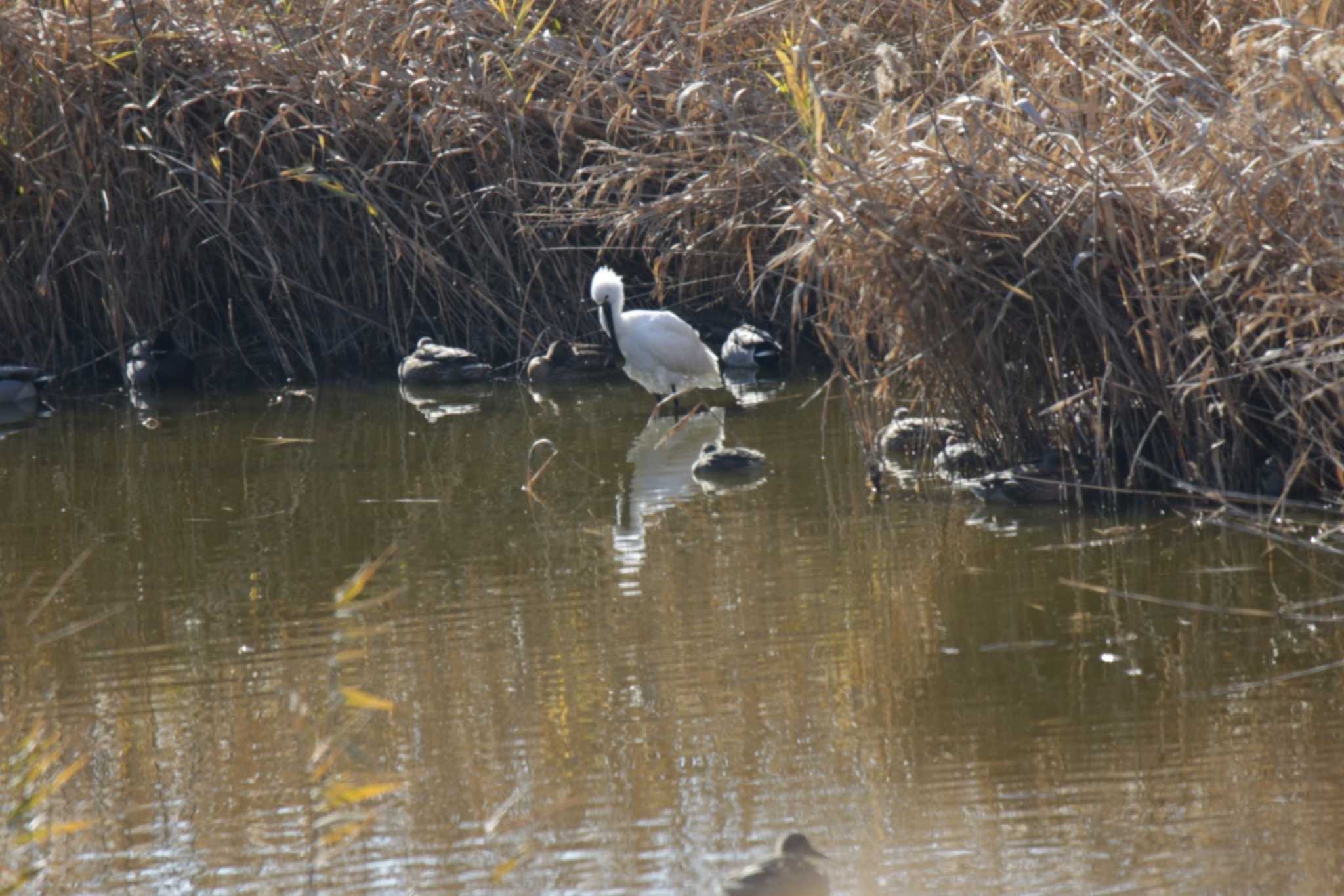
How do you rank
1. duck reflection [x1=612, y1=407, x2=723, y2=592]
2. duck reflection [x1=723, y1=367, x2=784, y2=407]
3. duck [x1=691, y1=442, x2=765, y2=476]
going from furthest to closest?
duck reflection [x1=723, y1=367, x2=784, y2=407] < duck [x1=691, y1=442, x2=765, y2=476] < duck reflection [x1=612, y1=407, x2=723, y2=592]

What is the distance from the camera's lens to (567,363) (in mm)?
11031

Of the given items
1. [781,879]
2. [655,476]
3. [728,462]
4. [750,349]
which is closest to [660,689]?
[781,879]

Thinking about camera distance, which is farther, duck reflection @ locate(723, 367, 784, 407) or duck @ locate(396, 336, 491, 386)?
duck @ locate(396, 336, 491, 386)

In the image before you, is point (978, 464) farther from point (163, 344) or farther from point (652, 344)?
point (163, 344)

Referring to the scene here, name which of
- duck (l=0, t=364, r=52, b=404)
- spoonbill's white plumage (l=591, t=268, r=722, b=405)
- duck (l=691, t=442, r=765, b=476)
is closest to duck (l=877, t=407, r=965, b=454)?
duck (l=691, t=442, r=765, b=476)

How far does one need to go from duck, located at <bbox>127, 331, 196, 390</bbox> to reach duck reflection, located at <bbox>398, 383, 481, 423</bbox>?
1.52 metres

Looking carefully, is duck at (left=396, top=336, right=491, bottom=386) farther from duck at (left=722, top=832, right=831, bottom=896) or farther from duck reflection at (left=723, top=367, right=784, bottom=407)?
duck at (left=722, top=832, right=831, bottom=896)

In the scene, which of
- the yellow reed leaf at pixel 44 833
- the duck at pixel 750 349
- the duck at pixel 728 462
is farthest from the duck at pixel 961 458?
the yellow reed leaf at pixel 44 833

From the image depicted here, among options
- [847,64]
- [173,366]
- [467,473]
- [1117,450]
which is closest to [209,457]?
[467,473]

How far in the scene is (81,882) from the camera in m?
3.76

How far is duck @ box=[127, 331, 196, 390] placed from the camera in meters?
11.2

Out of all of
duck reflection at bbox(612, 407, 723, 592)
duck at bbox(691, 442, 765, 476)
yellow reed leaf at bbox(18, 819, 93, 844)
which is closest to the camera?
yellow reed leaf at bbox(18, 819, 93, 844)

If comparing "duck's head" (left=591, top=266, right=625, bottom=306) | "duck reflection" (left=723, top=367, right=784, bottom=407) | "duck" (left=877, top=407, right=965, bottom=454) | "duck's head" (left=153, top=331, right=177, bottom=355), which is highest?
"duck's head" (left=591, top=266, right=625, bottom=306)

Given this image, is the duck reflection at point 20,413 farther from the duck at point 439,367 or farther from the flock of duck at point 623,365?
the duck at point 439,367
